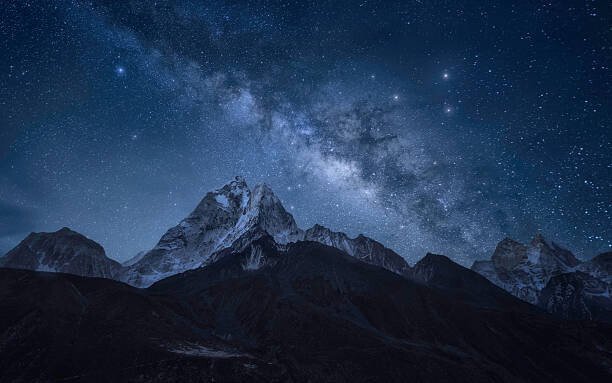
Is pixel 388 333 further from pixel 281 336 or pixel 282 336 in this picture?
pixel 281 336

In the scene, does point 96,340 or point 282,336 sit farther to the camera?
point 282,336

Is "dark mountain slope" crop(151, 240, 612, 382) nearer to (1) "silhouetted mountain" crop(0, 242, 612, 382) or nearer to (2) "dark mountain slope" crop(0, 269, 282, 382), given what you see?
(1) "silhouetted mountain" crop(0, 242, 612, 382)

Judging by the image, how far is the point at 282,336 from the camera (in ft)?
397

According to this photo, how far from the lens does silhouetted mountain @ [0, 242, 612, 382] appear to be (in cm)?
7631

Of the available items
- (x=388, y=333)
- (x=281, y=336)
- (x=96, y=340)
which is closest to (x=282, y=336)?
(x=281, y=336)

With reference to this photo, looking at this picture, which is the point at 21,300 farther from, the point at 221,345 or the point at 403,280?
the point at 403,280

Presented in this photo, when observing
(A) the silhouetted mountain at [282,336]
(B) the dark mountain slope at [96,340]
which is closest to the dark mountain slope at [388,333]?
(A) the silhouetted mountain at [282,336]

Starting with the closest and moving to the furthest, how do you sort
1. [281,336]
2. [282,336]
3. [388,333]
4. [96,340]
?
[96,340]
[282,336]
[281,336]
[388,333]

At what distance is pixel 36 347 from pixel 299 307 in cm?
8368

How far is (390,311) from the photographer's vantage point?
469ft

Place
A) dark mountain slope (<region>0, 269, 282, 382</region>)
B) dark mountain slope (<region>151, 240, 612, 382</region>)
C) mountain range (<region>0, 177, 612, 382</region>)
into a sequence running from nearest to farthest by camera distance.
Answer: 1. dark mountain slope (<region>0, 269, 282, 382</region>)
2. mountain range (<region>0, 177, 612, 382</region>)
3. dark mountain slope (<region>151, 240, 612, 382</region>)

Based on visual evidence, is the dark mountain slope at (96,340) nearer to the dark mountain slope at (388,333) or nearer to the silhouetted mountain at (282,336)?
the silhouetted mountain at (282,336)

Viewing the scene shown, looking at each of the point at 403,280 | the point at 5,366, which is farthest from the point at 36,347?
the point at 403,280

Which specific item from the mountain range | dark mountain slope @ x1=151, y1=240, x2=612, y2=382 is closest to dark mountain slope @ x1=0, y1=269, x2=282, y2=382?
the mountain range
